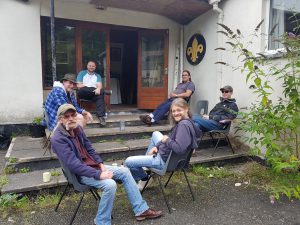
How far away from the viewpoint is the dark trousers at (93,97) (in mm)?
5371

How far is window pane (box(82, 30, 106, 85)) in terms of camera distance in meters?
6.29

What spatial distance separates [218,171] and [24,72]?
4117 millimetres

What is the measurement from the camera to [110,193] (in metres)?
2.64

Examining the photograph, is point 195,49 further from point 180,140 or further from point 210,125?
point 180,140

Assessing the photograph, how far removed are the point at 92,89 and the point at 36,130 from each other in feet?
4.38

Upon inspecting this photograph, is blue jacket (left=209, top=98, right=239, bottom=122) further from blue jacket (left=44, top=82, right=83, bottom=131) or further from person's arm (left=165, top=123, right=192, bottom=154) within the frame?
blue jacket (left=44, top=82, right=83, bottom=131)

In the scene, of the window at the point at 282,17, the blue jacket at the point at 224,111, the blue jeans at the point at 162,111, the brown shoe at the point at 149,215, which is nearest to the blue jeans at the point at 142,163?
the brown shoe at the point at 149,215

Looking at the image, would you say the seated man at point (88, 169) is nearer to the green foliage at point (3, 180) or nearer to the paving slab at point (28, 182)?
the paving slab at point (28, 182)

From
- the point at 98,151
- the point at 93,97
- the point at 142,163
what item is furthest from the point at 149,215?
the point at 93,97

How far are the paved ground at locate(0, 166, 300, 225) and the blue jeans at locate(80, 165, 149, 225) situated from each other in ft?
0.71

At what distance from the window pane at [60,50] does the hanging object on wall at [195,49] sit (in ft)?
9.31

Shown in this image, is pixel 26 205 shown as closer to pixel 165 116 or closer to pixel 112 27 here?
pixel 165 116

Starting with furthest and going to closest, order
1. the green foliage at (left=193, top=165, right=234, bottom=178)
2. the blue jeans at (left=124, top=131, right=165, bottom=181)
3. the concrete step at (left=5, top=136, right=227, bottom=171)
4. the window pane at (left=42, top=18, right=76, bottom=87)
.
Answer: the window pane at (left=42, top=18, right=76, bottom=87)
the green foliage at (left=193, top=165, right=234, bottom=178)
the concrete step at (left=5, top=136, right=227, bottom=171)
the blue jeans at (left=124, top=131, right=165, bottom=181)

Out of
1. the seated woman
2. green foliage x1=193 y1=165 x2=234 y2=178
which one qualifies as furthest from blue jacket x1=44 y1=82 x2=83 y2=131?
green foliage x1=193 y1=165 x2=234 y2=178
